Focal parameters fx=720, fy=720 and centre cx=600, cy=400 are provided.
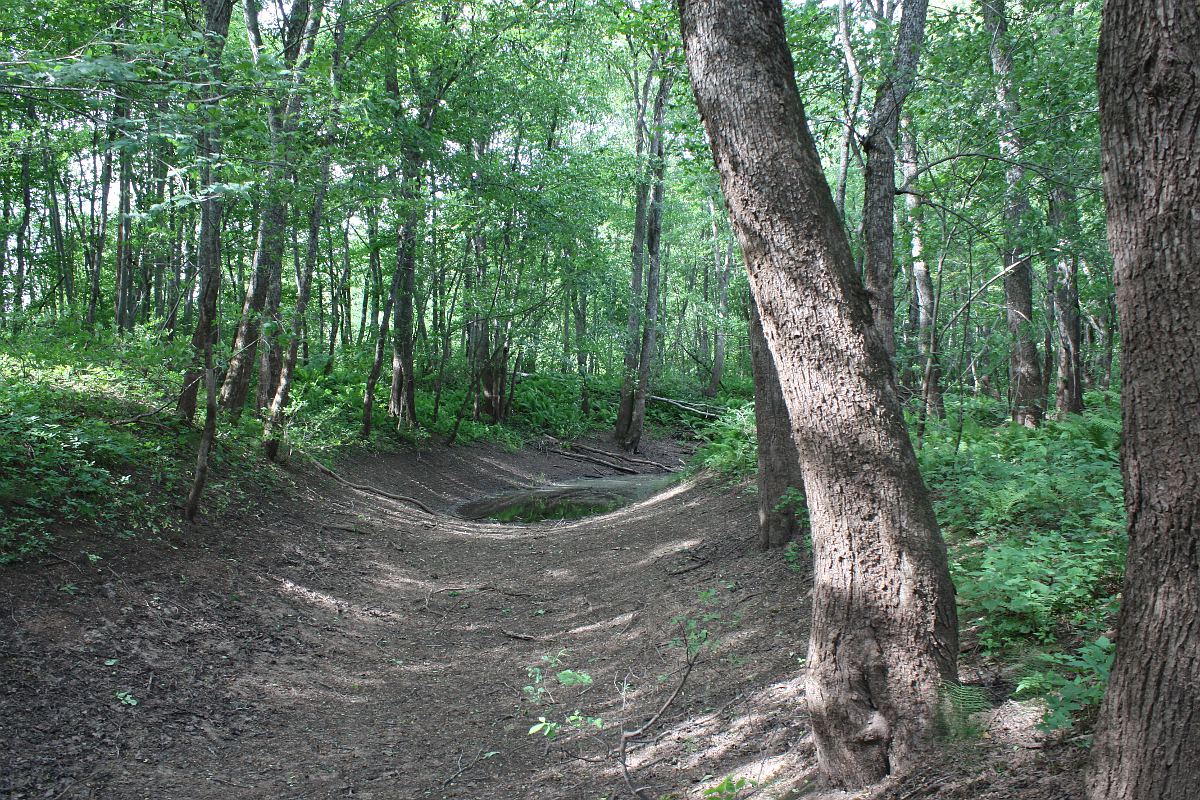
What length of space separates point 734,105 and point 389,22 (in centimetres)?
1180

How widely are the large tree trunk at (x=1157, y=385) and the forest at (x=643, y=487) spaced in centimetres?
1

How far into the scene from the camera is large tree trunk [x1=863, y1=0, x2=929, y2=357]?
7391 millimetres

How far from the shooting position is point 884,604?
3.19 meters

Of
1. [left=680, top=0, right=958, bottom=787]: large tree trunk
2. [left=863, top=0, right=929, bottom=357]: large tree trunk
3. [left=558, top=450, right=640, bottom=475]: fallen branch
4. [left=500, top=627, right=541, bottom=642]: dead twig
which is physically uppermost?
[left=863, top=0, right=929, bottom=357]: large tree trunk

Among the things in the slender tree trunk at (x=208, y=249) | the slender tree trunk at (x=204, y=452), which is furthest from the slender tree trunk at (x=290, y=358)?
the slender tree trunk at (x=204, y=452)

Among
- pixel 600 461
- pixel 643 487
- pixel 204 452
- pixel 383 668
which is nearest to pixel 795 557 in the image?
pixel 383 668

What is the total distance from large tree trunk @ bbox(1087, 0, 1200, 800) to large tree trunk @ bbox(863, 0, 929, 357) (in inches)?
191

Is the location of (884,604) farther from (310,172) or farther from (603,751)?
(310,172)

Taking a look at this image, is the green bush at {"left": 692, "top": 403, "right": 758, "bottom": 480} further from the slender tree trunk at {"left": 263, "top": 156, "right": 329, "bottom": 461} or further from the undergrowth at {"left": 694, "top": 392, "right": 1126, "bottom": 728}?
the slender tree trunk at {"left": 263, "top": 156, "right": 329, "bottom": 461}

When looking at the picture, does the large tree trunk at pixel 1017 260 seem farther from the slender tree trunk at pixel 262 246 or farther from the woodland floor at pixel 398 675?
the slender tree trunk at pixel 262 246

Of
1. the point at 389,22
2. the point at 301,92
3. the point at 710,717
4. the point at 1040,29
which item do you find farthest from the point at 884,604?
the point at 389,22

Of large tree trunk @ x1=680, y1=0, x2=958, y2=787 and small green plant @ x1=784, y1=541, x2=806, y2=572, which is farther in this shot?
small green plant @ x1=784, y1=541, x2=806, y2=572

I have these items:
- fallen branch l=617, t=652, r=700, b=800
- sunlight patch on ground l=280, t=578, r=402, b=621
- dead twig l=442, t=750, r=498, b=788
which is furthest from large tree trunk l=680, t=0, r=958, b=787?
sunlight patch on ground l=280, t=578, r=402, b=621

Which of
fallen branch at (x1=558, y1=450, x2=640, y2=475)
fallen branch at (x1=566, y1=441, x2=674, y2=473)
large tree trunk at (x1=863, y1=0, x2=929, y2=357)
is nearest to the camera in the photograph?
large tree trunk at (x1=863, y1=0, x2=929, y2=357)
